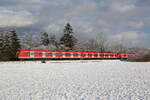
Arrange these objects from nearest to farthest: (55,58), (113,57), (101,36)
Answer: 1. (55,58)
2. (113,57)
3. (101,36)

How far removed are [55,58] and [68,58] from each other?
385 centimetres

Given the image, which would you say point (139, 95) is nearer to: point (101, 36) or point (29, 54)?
point (29, 54)

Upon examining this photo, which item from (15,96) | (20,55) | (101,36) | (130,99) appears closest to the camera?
(130,99)

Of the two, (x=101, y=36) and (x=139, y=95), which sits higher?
(x=101, y=36)

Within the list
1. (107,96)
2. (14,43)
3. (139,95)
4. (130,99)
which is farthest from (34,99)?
(14,43)

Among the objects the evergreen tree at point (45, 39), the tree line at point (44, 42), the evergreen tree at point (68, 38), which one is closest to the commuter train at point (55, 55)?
the tree line at point (44, 42)

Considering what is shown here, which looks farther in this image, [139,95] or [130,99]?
[139,95]

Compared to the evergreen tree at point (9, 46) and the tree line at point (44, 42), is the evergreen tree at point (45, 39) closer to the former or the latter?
the tree line at point (44, 42)

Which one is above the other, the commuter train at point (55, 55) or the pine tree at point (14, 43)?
the pine tree at point (14, 43)

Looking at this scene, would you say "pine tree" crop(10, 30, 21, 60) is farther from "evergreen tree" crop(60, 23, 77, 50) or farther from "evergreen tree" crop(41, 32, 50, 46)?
"evergreen tree" crop(41, 32, 50, 46)

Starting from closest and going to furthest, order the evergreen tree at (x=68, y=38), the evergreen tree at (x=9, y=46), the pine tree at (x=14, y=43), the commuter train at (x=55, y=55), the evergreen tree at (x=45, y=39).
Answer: the commuter train at (x=55, y=55), the evergreen tree at (x=9, y=46), the pine tree at (x=14, y=43), the evergreen tree at (x=68, y=38), the evergreen tree at (x=45, y=39)

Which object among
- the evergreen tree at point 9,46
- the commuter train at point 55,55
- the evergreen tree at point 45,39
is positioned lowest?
the commuter train at point 55,55

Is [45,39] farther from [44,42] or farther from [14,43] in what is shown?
[14,43]

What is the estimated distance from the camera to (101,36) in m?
83.5
